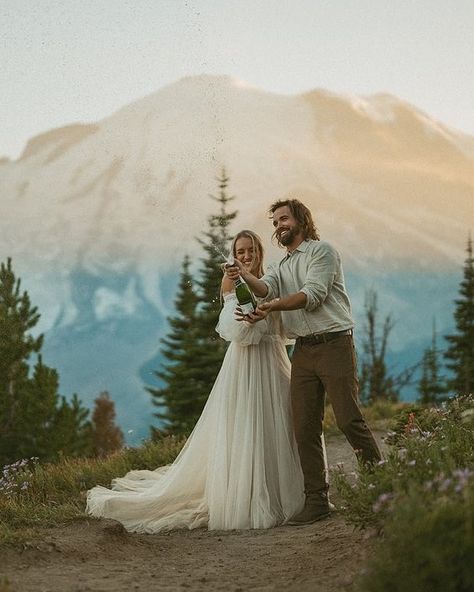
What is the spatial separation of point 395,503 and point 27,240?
91.9 m

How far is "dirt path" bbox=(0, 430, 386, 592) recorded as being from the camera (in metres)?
4.75

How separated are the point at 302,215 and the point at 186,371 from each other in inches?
960

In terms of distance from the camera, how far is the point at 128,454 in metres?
10.3

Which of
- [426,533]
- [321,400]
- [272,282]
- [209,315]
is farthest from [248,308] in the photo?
[209,315]

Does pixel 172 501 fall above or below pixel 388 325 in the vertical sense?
below

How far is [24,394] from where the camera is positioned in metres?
26.1

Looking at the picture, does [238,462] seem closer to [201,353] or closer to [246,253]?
[246,253]

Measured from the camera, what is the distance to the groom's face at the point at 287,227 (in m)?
6.93

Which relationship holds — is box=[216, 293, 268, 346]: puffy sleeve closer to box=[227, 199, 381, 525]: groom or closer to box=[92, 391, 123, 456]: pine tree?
box=[227, 199, 381, 525]: groom

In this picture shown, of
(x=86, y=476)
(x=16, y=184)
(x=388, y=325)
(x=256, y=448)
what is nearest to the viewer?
(x=256, y=448)

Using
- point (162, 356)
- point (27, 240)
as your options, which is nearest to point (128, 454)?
point (162, 356)

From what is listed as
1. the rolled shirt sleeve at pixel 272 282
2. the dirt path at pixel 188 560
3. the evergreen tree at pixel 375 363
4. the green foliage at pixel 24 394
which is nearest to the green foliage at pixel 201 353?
the green foliage at pixel 24 394

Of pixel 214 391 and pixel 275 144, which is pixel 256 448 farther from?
pixel 275 144

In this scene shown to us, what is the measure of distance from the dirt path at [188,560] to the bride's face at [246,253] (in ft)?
7.15
